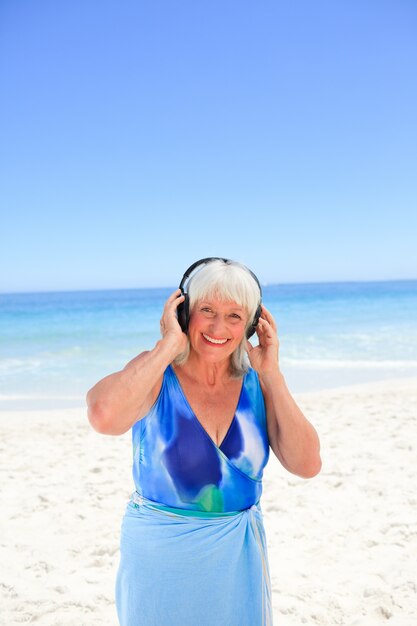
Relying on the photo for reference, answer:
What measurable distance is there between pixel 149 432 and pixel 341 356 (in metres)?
14.3

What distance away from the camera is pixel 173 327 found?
89.0 inches

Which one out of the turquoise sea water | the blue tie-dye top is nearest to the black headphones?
the blue tie-dye top

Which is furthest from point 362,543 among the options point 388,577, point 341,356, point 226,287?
point 341,356

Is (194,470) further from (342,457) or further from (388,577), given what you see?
(342,457)

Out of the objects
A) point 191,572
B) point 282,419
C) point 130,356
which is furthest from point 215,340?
point 130,356

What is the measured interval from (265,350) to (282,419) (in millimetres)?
340

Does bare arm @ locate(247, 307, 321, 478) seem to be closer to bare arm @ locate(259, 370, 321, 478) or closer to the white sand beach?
bare arm @ locate(259, 370, 321, 478)

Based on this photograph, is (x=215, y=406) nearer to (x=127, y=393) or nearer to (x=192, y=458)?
(x=192, y=458)

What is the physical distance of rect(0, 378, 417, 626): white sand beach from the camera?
3.51 meters

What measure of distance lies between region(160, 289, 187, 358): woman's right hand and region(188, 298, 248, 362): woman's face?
0.07 meters

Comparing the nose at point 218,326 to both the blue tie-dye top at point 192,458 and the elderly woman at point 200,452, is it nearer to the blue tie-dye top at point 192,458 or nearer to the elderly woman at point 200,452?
the elderly woman at point 200,452

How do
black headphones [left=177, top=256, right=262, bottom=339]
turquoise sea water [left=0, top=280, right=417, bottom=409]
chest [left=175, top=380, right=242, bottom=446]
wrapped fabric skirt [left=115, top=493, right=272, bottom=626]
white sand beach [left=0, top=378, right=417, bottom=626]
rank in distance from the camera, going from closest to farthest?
wrapped fabric skirt [left=115, top=493, right=272, bottom=626] < chest [left=175, top=380, right=242, bottom=446] < black headphones [left=177, top=256, right=262, bottom=339] < white sand beach [left=0, top=378, right=417, bottom=626] < turquoise sea water [left=0, top=280, right=417, bottom=409]

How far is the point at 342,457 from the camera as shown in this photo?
6473 mm

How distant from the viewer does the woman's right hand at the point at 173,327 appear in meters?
2.24
